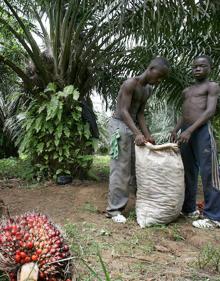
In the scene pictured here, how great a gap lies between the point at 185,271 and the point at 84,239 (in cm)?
101

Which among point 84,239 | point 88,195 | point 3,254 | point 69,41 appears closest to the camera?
point 3,254

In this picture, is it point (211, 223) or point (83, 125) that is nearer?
point (211, 223)

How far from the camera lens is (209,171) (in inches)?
168

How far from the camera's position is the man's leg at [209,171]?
425 centimetres

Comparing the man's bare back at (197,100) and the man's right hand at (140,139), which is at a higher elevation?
the man's bare back at (197,100)

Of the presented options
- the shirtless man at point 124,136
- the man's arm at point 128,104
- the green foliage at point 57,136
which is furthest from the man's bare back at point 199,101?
the green foliage at point 57,136

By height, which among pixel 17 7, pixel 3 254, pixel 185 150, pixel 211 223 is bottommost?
pixel 211 223

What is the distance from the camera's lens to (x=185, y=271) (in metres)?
2.95

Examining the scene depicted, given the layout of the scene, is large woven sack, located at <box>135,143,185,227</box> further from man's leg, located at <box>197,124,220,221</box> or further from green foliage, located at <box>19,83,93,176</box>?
green foliage, located at <box>19,83,93,176</box>

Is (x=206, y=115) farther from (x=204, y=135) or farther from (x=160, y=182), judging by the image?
(x=160, y=182)

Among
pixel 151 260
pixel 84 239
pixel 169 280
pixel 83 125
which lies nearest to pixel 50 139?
pixel 83 125

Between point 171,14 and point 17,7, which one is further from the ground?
point 17,7

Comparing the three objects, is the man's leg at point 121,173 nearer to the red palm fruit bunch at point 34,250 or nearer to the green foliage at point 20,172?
the red palm fruit bunch at point 34,250

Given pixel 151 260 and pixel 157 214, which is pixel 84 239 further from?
pixel 157 214
